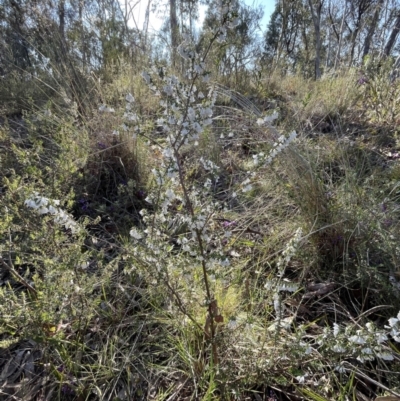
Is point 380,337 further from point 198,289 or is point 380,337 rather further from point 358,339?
point 198,289

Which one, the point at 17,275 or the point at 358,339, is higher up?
the point at 358,339

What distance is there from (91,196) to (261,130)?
4.96 feet

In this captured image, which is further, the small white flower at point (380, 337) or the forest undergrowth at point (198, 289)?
the forest undergrowth at point (198, 289)

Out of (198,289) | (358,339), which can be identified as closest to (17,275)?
(198,289)

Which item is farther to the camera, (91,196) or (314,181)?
(91,196)

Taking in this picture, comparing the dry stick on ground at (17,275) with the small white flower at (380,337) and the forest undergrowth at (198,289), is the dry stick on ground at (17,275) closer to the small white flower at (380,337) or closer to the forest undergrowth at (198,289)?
the forest undergrowth at (198,289)

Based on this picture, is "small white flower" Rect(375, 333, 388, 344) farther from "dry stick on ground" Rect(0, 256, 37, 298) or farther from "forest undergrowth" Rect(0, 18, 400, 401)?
"dry stick on ground" Rect(0, 256, 37, 298)

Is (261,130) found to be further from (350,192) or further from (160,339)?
(160,339)

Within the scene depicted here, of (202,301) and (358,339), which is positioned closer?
(358,339)

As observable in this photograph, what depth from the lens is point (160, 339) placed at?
1.30m

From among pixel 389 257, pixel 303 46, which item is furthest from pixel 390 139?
pixel 303 46

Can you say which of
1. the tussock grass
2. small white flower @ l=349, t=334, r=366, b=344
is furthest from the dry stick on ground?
small white flower @ l=349, t=334, r=366, b=344

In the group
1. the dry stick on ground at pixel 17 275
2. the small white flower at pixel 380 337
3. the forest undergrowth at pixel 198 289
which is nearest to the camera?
the small white flower at pixel 380 337

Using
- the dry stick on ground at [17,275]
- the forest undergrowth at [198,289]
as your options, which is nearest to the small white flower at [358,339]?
the forest undergrowth at [198,289]
